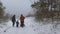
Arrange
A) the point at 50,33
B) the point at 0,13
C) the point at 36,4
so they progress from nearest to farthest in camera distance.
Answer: the point at 50,33, the point at 36,4, the point at 0,13

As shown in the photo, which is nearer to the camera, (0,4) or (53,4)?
(53,4)

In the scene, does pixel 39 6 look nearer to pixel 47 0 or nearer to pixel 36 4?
pixel 36 4

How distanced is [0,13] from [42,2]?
63.7ft

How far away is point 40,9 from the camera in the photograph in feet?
161

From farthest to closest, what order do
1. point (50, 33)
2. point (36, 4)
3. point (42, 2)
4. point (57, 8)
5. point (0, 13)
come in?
1. point (0, 13)
2. point (36, 4)
3. point (42, 2)
4. point (57, 8)
5. point (50, 33)

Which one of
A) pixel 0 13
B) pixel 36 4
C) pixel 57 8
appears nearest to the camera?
pixel 57 8

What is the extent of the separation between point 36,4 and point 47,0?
7169 millimetres

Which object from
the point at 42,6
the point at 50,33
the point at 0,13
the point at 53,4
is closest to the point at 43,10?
the point at 42,6

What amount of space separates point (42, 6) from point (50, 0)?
4.29 meters

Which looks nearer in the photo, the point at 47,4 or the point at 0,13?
the point at 47,4

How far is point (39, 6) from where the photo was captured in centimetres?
4888

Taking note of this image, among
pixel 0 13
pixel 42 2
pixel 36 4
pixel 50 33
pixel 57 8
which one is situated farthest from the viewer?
pixel 0 13

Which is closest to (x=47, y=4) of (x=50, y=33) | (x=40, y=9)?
(x=40, y=9)

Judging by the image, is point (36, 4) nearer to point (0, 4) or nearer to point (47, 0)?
point (47, 0)
